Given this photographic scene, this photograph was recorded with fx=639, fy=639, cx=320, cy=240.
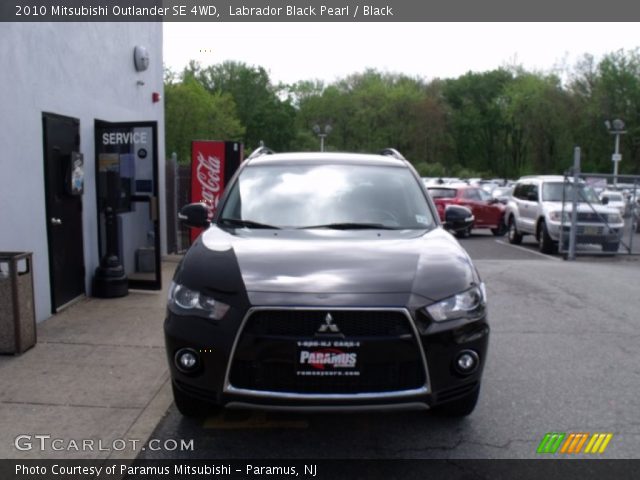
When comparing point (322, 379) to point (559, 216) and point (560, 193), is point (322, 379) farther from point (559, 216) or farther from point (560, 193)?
point (560, 193)

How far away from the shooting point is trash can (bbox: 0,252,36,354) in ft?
18.2

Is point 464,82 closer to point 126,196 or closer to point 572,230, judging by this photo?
point 572,230

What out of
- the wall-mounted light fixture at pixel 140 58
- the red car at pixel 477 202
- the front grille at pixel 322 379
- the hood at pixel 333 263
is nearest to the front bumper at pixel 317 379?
the front grille at pixel 322 379

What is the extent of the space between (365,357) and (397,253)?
82cm

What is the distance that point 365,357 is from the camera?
3568 mm

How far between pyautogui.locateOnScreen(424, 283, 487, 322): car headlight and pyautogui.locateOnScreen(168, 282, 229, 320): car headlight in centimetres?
120

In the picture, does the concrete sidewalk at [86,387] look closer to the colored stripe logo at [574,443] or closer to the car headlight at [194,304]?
the car headlight at [194,304]

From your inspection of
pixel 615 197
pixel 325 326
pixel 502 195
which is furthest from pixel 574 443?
pixel 502 195

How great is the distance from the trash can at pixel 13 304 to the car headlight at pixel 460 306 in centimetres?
378

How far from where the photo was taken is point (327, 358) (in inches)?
141

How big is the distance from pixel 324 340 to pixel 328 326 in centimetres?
8

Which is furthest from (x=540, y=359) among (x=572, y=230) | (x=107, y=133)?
(x=572, y=230)

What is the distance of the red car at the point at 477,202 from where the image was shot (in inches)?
795

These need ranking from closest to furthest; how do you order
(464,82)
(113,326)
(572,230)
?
(113,326)
(572,230)
(464,82)
